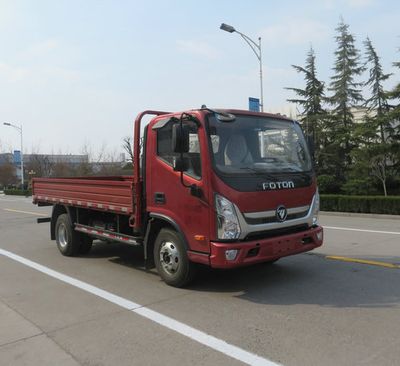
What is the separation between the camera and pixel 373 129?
22891 mm

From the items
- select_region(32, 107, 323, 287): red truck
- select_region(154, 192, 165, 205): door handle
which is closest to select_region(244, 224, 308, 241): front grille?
select_region(32, 107, 323, 287): red truck

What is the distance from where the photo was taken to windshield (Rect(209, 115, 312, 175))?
6.09 meters

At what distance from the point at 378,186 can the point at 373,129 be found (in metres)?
3.06

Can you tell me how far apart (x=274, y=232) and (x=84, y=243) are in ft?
15.8

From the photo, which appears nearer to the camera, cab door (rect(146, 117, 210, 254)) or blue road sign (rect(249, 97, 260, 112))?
cab door (rect(146, 117, 210, 254))

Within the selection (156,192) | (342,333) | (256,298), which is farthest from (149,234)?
(342,333)

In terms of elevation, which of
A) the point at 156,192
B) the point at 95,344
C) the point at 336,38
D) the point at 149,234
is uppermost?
the point at 336,38

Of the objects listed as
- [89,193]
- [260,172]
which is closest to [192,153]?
[260,172]

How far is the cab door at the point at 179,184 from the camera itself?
237 inches

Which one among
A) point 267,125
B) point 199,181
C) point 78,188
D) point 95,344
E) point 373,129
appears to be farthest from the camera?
point 373,129

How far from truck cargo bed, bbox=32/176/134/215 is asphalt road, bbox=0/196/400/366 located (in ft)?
3.83

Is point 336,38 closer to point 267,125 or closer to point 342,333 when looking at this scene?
point 267,125

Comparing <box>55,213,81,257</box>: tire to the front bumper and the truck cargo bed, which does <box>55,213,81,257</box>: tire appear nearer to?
the truck cargo bed

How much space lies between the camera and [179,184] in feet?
20.8
